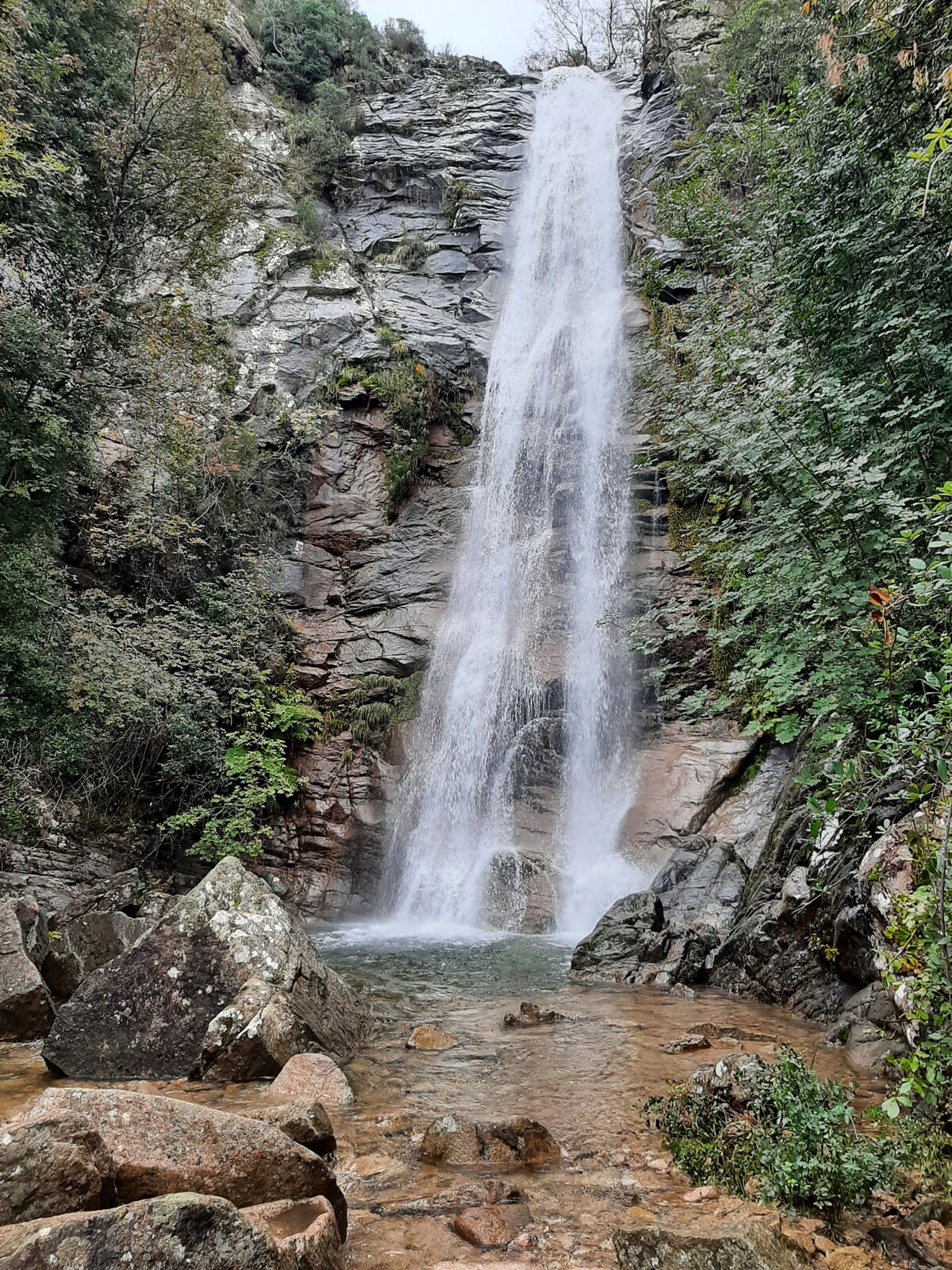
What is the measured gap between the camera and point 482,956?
8125 mm

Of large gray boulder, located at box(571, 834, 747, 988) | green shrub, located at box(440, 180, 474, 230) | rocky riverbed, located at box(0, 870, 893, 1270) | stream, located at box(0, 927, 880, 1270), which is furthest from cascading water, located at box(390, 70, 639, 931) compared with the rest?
rocky riverbed, located at box(0, 870, 893, 1270)

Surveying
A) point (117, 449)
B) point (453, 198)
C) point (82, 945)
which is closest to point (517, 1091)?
point (82, 945)

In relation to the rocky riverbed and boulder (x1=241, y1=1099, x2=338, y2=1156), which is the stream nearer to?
the rocky riverbed

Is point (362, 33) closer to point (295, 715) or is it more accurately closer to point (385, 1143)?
point (295, 715)

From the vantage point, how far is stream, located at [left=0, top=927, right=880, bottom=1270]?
2.52m

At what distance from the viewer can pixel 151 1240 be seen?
5.20 feet

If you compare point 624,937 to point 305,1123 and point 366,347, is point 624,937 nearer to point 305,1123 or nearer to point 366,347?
point 305,1123

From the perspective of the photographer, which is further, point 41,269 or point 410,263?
point 410,263

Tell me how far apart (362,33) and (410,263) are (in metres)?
10.9

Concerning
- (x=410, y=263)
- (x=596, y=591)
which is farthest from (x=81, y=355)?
(x=410, y=263)

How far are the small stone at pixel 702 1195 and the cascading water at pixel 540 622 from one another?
722 centimetres

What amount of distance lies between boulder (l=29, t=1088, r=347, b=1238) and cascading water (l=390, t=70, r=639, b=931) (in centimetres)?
775

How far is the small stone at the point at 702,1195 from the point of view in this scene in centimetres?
263

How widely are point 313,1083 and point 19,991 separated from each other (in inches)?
88.5
